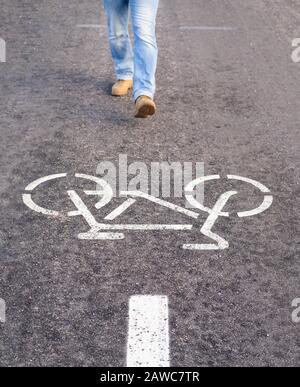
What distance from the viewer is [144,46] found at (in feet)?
22.8

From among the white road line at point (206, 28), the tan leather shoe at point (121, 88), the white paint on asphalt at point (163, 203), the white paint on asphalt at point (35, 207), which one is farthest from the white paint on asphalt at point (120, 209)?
the white road line at point (206, 28)

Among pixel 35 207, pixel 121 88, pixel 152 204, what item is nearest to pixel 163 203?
pixel 152 204

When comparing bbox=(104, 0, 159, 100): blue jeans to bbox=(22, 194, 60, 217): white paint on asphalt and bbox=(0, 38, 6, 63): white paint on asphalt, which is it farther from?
bbox=(22, 194, 60, 217): white paint on asphalt

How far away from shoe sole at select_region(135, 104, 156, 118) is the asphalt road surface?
3.7 inches

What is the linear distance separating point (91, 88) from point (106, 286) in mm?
3617

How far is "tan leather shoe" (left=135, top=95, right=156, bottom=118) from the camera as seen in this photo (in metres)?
6.71

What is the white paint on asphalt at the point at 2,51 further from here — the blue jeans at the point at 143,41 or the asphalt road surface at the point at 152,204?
the blue jeans at the point at 143,41

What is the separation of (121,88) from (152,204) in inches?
92.9

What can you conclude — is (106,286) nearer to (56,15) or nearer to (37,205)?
(37,205)

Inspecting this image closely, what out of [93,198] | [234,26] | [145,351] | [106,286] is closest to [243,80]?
[234,26]

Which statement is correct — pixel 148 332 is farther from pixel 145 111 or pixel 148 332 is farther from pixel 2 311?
pixel 145 111

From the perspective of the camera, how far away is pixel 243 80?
26.2ft

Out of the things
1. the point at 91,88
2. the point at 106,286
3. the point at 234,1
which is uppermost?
the point at 106,286

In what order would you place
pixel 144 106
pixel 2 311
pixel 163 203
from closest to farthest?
pixel 2 311
pixel 163 203
pixel 144 106
